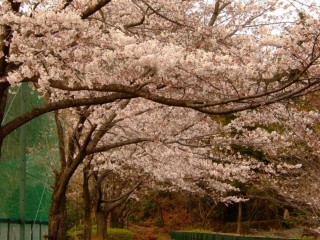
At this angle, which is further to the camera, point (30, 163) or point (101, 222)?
point (101, 222)

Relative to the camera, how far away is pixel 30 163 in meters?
14.0

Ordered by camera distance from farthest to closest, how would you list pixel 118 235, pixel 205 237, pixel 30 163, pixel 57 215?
pixel 118 235
pixel 205 237
pixel 30 163
pixel 57 215

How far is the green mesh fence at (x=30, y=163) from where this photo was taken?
11828 millimetres

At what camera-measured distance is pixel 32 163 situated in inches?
556

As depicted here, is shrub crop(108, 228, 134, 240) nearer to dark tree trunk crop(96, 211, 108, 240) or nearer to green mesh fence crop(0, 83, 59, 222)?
dark tree trunk crop(96, 211, 108, 240)

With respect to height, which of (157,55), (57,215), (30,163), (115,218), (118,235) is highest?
(157,55)

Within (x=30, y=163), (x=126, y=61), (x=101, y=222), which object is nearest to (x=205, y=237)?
(x=101, y=222)

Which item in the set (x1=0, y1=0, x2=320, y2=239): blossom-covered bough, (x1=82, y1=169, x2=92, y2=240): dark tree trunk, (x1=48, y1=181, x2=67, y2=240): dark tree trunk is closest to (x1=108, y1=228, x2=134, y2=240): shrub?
(x1=82, y1=169, x2=92, y2=240): dark tree trunk

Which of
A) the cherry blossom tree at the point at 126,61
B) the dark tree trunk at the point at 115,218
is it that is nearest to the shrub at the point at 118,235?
the dark tree trunk at the point at 115,218

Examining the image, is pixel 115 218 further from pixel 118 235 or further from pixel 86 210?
pixel 86 210

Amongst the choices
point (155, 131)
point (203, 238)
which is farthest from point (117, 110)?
point (203, 238)

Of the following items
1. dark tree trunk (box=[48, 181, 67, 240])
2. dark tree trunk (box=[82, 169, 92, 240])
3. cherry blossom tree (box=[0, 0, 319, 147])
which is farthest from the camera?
dark tree trunk (box=[82, 169, 92, 240])

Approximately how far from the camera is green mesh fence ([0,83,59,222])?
11828mm

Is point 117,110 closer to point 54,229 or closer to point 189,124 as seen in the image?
point 189,124
